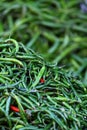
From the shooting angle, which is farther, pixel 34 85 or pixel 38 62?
pixel 38 62

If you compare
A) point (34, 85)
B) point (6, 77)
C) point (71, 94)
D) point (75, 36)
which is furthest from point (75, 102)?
point (75, 36)

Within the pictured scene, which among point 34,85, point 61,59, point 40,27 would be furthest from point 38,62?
point 40,27

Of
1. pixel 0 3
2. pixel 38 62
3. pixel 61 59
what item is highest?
pixel 0 3

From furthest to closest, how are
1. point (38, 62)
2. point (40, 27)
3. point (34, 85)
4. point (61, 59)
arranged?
point (40, 27) → point (61, 59) → point (38, 62) → point (34, 85)

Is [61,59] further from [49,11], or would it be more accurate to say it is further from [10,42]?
[10,42]

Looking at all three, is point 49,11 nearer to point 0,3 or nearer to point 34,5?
point 34,5

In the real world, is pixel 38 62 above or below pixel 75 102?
above

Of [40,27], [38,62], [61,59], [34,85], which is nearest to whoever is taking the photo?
[34,85]
